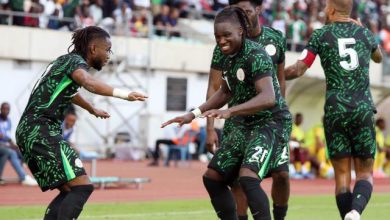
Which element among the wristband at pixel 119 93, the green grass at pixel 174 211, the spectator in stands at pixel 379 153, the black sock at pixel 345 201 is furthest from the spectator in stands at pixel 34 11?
the wristband at pixel 119 93

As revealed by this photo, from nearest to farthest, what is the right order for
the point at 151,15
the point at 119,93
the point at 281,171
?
the point at 119,93, the point at 281,171, the point at 151,15

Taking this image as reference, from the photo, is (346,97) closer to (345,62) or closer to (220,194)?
(345,62)

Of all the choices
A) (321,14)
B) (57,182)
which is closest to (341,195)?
(57,182)

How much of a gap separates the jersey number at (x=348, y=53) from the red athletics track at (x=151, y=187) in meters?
7.19

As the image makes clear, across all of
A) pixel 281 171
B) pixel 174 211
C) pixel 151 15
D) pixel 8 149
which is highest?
pixel 151 15

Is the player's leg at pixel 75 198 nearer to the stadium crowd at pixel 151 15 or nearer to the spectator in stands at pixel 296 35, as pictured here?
the stadium crowd at pixel 151 15

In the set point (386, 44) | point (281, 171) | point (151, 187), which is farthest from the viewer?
point (386, 44)

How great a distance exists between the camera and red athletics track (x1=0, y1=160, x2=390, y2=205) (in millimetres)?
17016

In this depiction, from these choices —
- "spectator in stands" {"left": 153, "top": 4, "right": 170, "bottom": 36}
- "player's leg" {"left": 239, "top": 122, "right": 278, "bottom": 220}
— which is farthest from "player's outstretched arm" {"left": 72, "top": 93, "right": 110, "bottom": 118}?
"spectator in stands" {"left": 153, "top": 4, "right": 170, "bottom": 36}

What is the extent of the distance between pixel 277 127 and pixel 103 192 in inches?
379

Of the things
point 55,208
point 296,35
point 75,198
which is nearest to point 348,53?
point 75,198

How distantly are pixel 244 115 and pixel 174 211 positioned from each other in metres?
5.70

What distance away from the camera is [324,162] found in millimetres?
24641

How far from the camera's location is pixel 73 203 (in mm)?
8734
